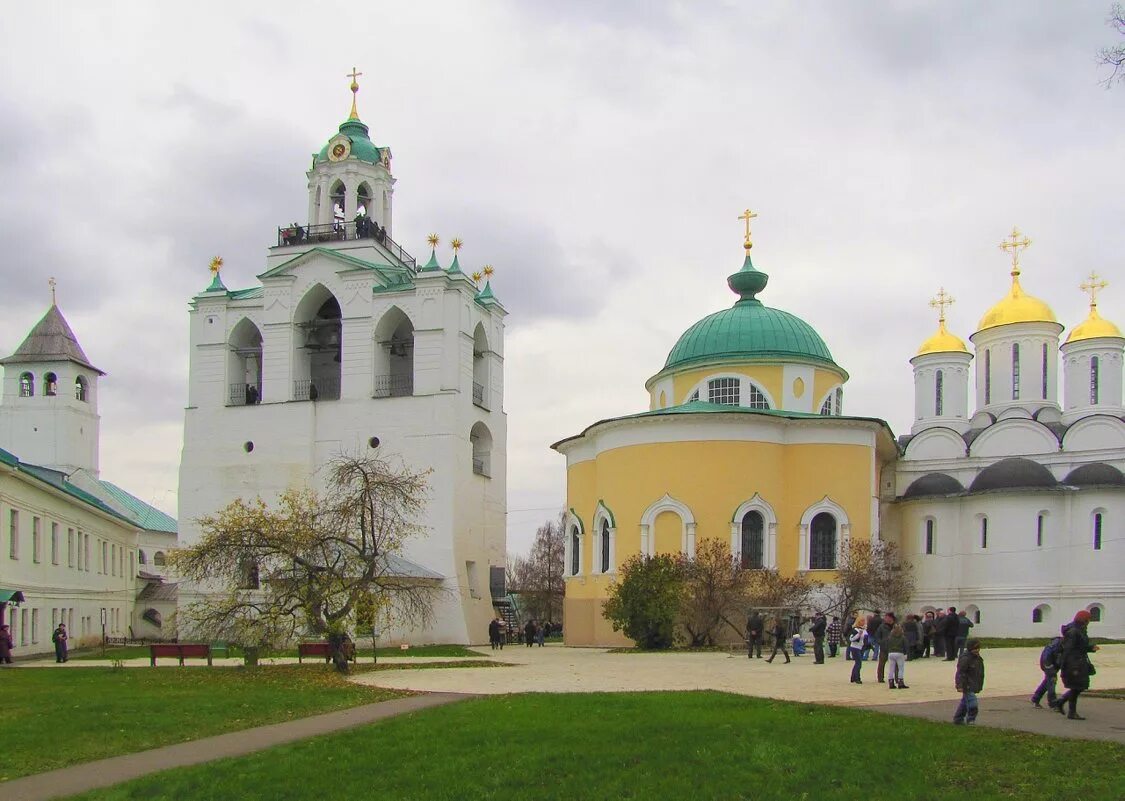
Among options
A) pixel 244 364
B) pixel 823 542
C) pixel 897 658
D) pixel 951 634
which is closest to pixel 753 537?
pixel 823 542

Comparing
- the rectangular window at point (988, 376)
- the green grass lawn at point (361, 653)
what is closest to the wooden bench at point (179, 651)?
the green grass lawn at point (361, 653)

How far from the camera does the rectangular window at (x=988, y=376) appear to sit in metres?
50.0

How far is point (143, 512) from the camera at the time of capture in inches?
2635

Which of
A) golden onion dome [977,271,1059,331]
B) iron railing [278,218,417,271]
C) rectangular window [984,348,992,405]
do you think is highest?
iron railing [278,218,417,271]

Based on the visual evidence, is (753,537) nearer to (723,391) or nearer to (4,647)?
(723,391)

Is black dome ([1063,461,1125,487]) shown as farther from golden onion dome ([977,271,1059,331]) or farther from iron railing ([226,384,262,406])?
iron railing ([226,384,262,406])

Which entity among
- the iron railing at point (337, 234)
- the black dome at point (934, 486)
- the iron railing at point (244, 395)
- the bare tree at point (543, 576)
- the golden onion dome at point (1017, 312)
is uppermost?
the iron railing at point (337, 234)

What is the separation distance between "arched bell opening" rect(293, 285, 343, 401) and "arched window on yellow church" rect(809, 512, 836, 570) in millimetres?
18936

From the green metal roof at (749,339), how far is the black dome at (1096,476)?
9.47 metres

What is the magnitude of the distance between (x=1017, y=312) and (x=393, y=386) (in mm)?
25948

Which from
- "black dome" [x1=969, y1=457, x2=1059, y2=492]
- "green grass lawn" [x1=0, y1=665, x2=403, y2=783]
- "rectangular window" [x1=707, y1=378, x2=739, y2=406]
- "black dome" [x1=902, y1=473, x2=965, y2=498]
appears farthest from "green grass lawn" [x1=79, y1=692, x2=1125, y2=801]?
"black dome" [x1=902, y1=473, x2=965, y2=498]

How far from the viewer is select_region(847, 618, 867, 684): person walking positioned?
2005cm

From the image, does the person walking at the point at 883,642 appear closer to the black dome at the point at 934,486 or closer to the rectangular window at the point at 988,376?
the black dome at the point at 934,486

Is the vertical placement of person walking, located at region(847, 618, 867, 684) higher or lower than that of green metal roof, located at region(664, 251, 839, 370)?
lower
